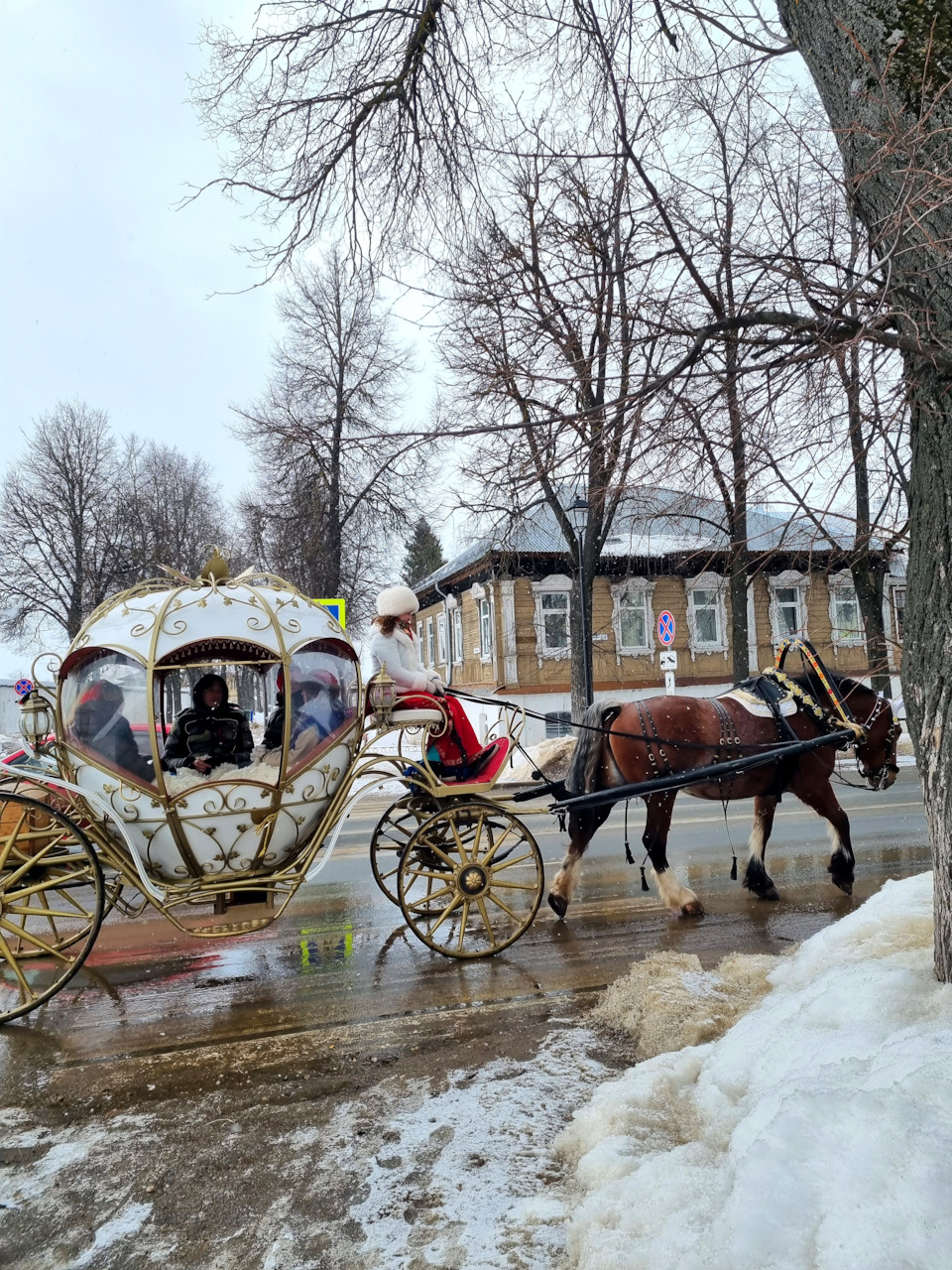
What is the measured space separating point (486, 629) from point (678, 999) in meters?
21.8

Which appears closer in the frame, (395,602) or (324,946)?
(395,602)

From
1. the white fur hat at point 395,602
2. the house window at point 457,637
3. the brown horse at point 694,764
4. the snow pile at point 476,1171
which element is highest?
the house window at point 457,637

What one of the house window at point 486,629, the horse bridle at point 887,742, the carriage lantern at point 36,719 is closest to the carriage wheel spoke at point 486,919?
the carriage lantern at point 36,719

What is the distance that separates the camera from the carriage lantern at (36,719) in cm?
504

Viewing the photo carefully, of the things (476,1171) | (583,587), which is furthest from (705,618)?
(476,1171)

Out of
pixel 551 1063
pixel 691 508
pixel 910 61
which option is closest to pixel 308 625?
pixel 691 508

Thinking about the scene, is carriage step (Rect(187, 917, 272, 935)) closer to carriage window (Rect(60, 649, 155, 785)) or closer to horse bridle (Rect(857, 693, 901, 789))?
carriage window (Rect(60, 649, 155, 785))

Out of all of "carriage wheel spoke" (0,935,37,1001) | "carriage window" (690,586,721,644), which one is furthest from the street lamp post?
"carriage window" (690,586,721,644)

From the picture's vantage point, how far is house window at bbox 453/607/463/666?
95.8ft

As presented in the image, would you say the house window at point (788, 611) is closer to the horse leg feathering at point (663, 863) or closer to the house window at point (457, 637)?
the house window at point (457, 637)

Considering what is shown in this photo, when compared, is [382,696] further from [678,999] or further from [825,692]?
[825,692]

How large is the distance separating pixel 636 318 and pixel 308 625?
112 inches

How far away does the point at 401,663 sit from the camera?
610cm

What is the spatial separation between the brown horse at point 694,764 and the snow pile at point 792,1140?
2.63 m
